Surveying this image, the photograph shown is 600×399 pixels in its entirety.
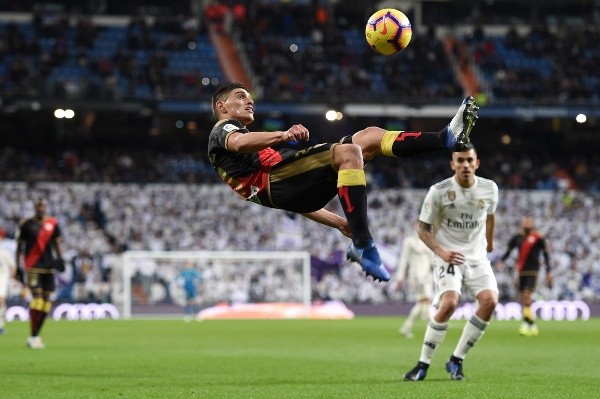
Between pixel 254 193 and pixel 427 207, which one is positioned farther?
pixel 427 207

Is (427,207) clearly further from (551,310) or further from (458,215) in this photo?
(551,310)

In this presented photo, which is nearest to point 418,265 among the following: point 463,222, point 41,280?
point 41,280

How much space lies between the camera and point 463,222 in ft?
38.9

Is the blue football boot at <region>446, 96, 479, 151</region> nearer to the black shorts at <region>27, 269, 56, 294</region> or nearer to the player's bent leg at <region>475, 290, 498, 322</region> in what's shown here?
the player's bent leg at <region>475, 290, 498, 322</region>

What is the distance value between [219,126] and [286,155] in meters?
0.60

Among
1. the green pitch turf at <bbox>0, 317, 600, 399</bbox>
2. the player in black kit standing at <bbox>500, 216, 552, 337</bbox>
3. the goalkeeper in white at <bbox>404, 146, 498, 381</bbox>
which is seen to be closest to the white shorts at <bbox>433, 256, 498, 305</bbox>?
the goalkeeper in white at <bbox>404, 146, 498, 381</bbox>

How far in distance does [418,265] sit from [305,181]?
1466 centimetres

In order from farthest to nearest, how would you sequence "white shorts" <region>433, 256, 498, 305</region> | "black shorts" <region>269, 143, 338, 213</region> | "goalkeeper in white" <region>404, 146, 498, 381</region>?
1. "white shorts" <region>433, 256, 498, 305</region>
2. "goalkeeper in white" <region>404, 146, 498, 381</region>
3. "black shorts" <region>269, 143, 338, 213</region>

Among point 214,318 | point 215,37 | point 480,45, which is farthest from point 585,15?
point 214,318

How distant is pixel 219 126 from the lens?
29.9ft

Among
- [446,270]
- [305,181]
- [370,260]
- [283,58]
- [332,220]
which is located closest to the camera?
[370,260]

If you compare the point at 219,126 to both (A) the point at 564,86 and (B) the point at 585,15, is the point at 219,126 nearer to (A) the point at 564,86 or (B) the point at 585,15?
(A) the point at 564,86

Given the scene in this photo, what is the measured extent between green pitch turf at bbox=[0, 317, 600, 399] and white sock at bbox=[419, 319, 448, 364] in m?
0.27

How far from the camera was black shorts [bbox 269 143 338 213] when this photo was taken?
878 centimetres
